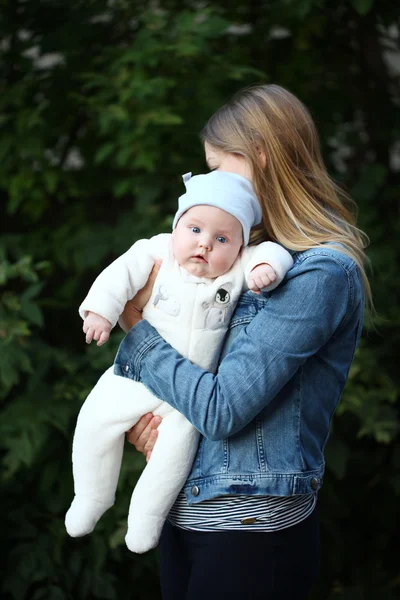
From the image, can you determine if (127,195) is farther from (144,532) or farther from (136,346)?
(144,532)

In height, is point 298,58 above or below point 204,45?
below

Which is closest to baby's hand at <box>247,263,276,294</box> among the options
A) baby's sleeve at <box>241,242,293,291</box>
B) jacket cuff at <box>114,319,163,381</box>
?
baby's sleeve at <box>241,242,293,291</box>

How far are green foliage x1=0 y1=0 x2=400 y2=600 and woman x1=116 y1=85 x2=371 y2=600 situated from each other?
3.52 ft

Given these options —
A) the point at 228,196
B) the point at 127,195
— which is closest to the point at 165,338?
the point at 228,196

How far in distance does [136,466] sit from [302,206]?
→ 1363 mm

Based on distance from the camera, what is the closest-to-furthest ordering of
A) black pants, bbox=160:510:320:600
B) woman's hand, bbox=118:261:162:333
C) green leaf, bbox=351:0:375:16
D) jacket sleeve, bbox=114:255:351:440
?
jacket sleeve, bbox=114:255:351:440 → black pants, bbox=160:510:320:600 → woman's hand, bbox=118:261:162:333 → green leaf, bbox=351:0:375:16

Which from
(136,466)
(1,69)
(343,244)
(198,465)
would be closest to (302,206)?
(343,244)

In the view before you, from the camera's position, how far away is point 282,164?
174 cm

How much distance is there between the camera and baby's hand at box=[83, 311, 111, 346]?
1673mm

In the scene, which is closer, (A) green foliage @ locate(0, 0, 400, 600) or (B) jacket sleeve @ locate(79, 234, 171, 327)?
(B) jacket sleeve @ locate(79, 234, 171, 327)

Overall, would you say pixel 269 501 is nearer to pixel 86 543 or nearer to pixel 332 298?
pixel 332 298

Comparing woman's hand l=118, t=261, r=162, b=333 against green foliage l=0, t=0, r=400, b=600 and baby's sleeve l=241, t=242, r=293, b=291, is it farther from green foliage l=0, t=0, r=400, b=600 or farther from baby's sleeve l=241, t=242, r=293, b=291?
green foliage l=0, t=0, r=400, b=600

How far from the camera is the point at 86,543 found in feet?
10.6

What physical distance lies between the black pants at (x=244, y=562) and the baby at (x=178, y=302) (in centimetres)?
11
